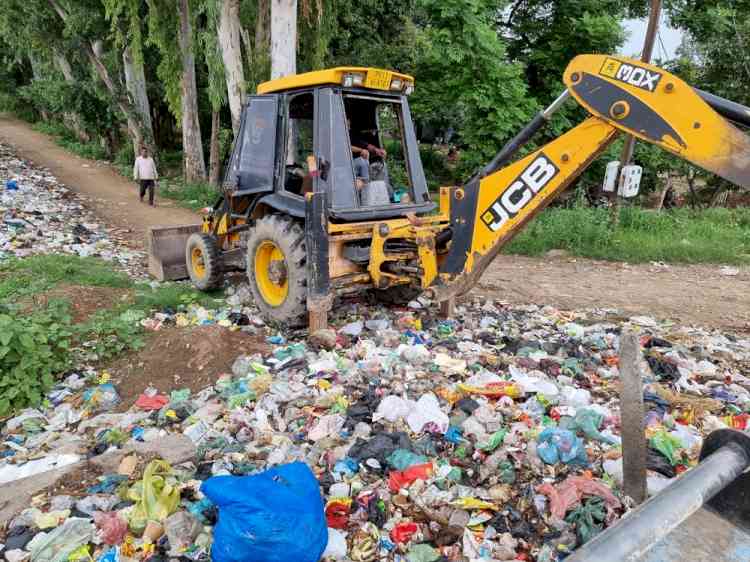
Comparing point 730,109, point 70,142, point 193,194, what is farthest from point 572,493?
point 70,142

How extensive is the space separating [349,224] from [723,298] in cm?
493

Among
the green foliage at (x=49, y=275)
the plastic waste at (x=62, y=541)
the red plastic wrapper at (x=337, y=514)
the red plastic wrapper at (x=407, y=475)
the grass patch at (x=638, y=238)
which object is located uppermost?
the grass patch at (x=638, y=238)

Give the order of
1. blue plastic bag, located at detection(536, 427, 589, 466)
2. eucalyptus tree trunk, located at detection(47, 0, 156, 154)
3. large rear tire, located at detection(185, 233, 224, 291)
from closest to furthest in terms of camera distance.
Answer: blue plastic bag, located at detection(536, 427, 589, 466)
large rear tire, located at detection(185, 233, 224, 291)
eucalyptus tree trunk, located at detection(47, 0, 156, 154)

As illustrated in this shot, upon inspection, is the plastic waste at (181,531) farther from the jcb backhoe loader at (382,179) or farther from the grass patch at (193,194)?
the grass patch at (193,194)

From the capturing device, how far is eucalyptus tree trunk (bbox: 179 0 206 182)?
1278 cm

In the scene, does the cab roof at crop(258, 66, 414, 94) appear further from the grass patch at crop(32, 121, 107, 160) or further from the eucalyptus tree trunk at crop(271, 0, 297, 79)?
the grass patch at crop(32, 121, 107, 160)

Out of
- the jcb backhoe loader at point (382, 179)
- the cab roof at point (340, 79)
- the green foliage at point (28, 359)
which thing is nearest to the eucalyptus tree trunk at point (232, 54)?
the jcb backhoe loader at point (382, 179)

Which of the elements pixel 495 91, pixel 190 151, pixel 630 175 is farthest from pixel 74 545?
pixel 190 151

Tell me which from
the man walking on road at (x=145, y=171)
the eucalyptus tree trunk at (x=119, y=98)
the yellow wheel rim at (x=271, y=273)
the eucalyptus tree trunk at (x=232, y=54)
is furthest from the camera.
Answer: the eucalyptus tree trunk at (x=119, y=98)

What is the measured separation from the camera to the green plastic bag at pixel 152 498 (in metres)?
2.62

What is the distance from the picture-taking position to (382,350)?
14.5ft

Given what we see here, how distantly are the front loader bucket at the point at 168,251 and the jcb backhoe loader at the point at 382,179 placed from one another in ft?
2.92

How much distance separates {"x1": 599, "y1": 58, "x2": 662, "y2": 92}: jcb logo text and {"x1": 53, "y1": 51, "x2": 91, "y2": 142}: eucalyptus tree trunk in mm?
18971

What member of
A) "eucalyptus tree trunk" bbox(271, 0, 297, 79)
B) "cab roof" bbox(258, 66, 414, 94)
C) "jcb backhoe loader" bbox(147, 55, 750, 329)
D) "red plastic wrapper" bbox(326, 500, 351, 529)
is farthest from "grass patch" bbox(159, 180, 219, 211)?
"red plastic wrapper" bbox(326, 500, 351, 529)
